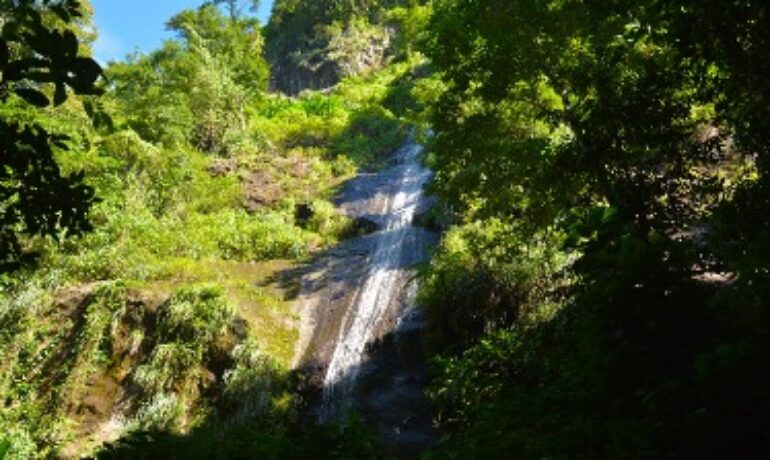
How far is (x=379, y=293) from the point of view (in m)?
15.0

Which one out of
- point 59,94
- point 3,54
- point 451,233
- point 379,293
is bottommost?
point 59,94

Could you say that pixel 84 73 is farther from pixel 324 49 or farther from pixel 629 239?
pixel 324 49

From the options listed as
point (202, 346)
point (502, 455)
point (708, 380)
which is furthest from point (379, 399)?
point (708, 380)

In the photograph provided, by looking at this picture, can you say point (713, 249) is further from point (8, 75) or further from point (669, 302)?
point (8, 75)

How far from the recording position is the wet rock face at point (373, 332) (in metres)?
11.5

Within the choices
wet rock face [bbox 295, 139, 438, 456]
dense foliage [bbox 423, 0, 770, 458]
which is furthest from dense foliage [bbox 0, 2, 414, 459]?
dense foliage [bbox 423, 0, 770, 458]

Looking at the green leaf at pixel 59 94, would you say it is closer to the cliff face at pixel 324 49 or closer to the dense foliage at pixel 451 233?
the dense foliage at pixel 451 233

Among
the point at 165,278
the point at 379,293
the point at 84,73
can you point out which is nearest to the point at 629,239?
the point at 84,73

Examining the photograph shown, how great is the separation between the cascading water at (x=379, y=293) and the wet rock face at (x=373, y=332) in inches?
0.8

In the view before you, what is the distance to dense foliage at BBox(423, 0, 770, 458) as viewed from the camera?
3.47 meters

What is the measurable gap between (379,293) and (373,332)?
1.57 m

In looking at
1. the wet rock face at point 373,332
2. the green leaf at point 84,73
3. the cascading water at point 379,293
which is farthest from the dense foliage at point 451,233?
the cascading water at point 379,293

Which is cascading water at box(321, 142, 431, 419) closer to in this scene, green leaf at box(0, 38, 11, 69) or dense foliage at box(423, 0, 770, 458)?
dense foliage at box(423, 0, 770, 458)

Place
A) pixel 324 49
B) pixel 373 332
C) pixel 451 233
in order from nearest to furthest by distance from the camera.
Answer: pixel 373 332, pixel 451 233, pixel 324 49
